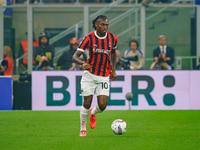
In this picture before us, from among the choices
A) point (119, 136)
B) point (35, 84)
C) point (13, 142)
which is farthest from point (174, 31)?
point (13, 142)

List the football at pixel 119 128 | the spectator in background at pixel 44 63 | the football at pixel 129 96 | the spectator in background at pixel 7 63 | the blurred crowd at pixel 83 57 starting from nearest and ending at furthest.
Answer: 1. the football at pixel 119 128
2. the football at pixel 129 96
3. the blurred crowd at pixel 83 57
4. the spectator in background at pixel 44 63
5. the spectator in background at pixel 7 63

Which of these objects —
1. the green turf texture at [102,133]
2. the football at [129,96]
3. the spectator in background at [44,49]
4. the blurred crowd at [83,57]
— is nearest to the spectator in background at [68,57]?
the blurred crowd at [83,57]

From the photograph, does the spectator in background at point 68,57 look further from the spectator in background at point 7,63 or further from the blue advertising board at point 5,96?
the blue advertising board at point 5,96

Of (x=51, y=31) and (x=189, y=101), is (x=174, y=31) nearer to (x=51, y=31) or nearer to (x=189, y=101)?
(x=189, y=101)

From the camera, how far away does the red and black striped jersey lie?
8.09 metres

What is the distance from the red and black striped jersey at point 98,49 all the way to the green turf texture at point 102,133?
1.13 meters

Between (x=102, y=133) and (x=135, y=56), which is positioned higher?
Answer: (x=135, y=56)

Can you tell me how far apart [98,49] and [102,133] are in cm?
146

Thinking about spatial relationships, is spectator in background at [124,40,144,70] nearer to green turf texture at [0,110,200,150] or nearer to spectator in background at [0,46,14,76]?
green turf texture at [0,110,200,150]

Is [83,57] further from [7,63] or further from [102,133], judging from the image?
[102,133]

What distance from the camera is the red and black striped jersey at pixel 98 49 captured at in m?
8.09

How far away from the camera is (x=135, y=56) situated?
14.3 metres

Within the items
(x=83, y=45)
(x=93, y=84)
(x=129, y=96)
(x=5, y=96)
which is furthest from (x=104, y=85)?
(x=5, y=96)

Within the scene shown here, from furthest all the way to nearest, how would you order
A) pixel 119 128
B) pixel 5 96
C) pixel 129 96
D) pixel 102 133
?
pixel 5 96
pixel 129 96
pixel 102 133
pixel 119 128
